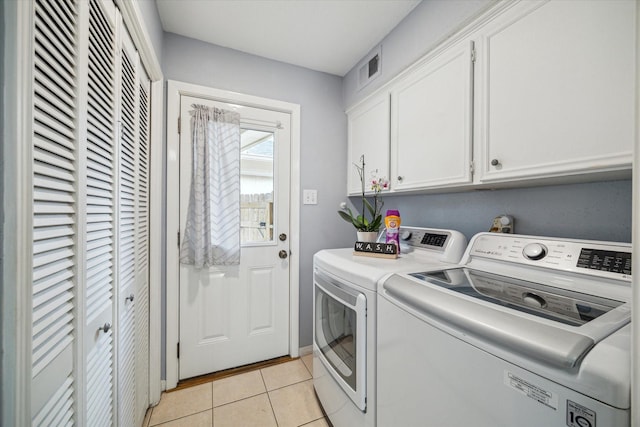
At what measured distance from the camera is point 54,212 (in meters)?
0.59

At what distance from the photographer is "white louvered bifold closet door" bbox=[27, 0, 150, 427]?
55cm

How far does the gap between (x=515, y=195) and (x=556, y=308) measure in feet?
2.53

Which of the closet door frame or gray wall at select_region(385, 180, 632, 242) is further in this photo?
gray wall at select_region(385, 180, 632, 242)

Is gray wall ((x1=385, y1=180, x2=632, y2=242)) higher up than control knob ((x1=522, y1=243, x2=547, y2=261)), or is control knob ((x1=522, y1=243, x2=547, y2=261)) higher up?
gray wall ((x1=385, y1=180, x2=632, y2=242))

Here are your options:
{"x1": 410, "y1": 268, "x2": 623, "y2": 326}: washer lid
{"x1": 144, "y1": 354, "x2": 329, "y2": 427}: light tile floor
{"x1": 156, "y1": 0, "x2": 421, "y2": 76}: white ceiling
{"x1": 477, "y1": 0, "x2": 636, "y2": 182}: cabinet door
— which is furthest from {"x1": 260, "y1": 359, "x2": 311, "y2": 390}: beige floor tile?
{"x1": 156, "y1": 0, "x2": 421, "y2": 76}: white ceiling

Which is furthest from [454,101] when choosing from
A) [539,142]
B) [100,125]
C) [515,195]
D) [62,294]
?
[62,294]

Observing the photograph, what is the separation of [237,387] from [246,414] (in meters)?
0.27

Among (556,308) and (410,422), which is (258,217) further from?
(556,308)

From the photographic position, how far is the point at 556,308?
720 mm

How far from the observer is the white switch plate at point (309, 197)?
7.16 feet

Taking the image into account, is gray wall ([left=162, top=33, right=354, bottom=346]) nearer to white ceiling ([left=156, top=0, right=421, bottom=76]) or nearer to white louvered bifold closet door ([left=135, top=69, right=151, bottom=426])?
white ceiling ([left=156, top=0, right=421, bottom=76])

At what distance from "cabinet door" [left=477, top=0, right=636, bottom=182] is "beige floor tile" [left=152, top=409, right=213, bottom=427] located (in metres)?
2.03

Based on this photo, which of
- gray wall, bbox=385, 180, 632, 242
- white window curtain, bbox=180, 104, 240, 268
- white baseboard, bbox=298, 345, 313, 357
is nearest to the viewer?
gray wall, bbox=385, 180, 632, 242

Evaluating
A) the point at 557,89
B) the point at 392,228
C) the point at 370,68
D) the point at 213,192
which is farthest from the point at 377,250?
the point at 370,68
